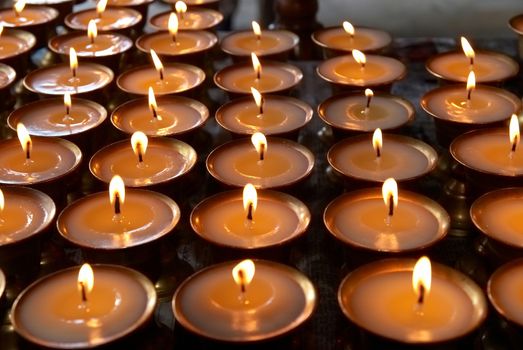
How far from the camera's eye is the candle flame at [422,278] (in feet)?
2.99

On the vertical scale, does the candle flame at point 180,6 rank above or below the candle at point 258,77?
above

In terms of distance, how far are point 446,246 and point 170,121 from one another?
1.68 feet

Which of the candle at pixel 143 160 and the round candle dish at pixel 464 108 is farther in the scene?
the round candle dish at pixel 464 108

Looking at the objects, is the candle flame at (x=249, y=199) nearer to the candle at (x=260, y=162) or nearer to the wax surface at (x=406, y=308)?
the candle at (x=260, y=162)

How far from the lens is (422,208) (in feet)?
3.67

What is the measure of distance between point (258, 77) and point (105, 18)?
515mm

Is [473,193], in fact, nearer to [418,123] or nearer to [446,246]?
[446,246]

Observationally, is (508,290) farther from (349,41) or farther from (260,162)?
(349,41)

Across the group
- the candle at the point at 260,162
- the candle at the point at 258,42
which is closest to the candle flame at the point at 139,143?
the candle at the point at 260,162

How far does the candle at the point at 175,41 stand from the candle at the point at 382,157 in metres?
0.49

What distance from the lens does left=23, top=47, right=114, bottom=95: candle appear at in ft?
4.97

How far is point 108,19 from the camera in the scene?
1.86 meters

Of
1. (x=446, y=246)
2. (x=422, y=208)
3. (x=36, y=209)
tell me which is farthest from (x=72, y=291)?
(x=446, y=246)

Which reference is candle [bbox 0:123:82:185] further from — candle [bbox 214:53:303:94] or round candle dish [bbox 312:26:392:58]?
round candle dish [bbox 312:26:392:58]
